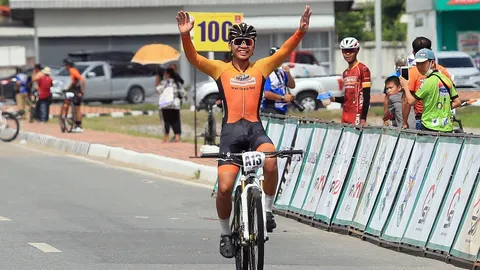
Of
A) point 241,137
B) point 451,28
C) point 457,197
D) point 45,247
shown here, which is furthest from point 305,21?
point 451,28

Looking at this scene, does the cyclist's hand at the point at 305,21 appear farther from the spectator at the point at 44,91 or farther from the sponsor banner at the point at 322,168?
the spectator at the point at 44,91

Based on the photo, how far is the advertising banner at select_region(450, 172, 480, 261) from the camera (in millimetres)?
10195

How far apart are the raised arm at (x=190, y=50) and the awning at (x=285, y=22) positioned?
146ft

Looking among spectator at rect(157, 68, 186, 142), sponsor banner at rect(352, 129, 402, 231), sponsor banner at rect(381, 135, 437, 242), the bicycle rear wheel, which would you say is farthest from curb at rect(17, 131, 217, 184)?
the bicycle rear wheel

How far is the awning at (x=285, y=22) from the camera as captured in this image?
54.2m

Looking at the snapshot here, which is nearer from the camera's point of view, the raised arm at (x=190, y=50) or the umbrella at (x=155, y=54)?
the raised arm at (x=190, y=50)

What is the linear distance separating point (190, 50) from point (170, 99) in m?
14.8

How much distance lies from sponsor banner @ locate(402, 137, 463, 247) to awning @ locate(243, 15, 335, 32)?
43.2 m

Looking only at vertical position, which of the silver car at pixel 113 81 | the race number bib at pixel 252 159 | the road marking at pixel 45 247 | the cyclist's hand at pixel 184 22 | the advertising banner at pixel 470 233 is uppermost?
the silver car at pixel 113 81

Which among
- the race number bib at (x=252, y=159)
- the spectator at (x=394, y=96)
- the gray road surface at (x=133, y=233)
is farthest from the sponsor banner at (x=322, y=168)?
the race number bib at (x=252, y=159)

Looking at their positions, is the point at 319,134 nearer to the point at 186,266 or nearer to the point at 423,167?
the point at 423,167

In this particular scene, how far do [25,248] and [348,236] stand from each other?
3419 mm

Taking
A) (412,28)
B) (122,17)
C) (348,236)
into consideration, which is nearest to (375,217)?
(348,236)

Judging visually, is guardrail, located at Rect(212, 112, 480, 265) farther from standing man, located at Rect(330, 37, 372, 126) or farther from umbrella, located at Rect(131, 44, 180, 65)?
umbrella, located at Rect(131, 44, 180, 65)
